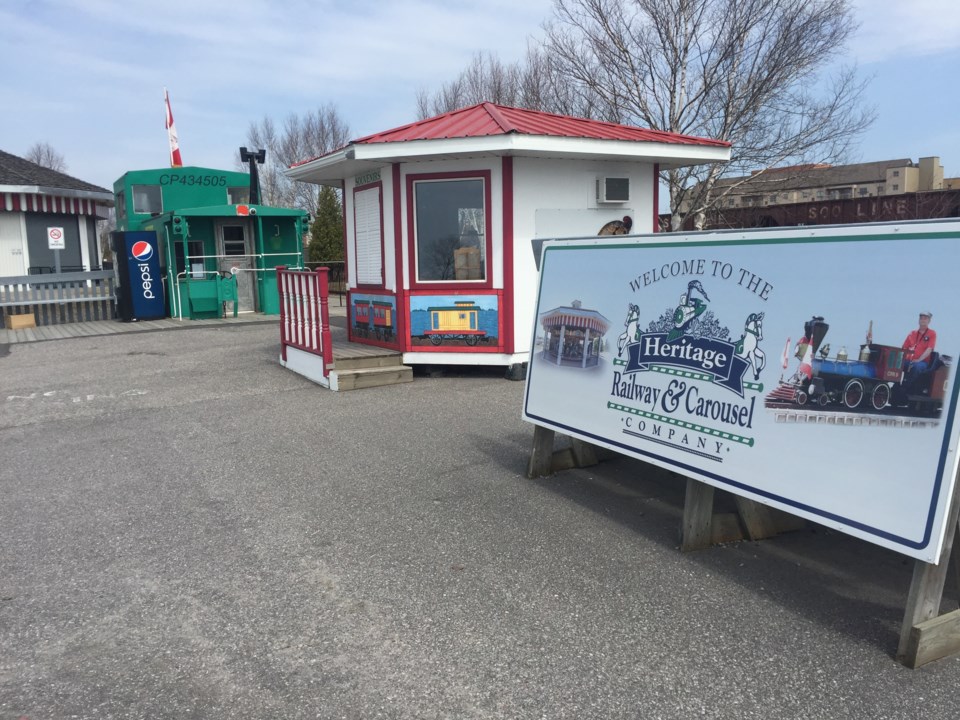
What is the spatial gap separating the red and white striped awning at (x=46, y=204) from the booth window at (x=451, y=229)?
604 inches

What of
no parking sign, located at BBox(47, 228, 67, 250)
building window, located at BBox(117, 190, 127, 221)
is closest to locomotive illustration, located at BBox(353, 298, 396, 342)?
no parking sign, located at BBox(47, 228, 67, 250)

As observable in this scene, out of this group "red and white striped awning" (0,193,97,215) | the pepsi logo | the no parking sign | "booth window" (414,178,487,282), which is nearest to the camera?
"booth window" (414,178,487,282)

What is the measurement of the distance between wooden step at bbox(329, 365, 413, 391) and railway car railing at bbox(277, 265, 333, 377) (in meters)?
0.22

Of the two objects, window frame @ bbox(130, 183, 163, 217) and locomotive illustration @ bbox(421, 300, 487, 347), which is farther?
window frame @ bbox(130, 183, 163, 217)

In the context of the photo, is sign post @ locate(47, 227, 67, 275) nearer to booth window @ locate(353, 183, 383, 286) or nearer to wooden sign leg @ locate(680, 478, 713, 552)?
booth window @ locate(353, 183, 383, 286)

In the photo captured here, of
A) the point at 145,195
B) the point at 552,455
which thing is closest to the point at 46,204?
the point at 145,195

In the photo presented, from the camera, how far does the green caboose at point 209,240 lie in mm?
18605

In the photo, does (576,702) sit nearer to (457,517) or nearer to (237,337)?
(457,517)

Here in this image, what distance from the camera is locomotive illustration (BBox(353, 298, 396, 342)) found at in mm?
10172

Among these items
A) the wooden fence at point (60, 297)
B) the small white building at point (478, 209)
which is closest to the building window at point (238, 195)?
the wooden fence at point (60, 297)

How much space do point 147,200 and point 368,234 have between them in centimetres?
1433

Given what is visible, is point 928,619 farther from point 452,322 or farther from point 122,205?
point 122,205

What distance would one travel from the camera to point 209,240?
762 inches

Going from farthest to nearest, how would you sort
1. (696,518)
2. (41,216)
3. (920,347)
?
(41,216) → (696,518) → (920,347)
